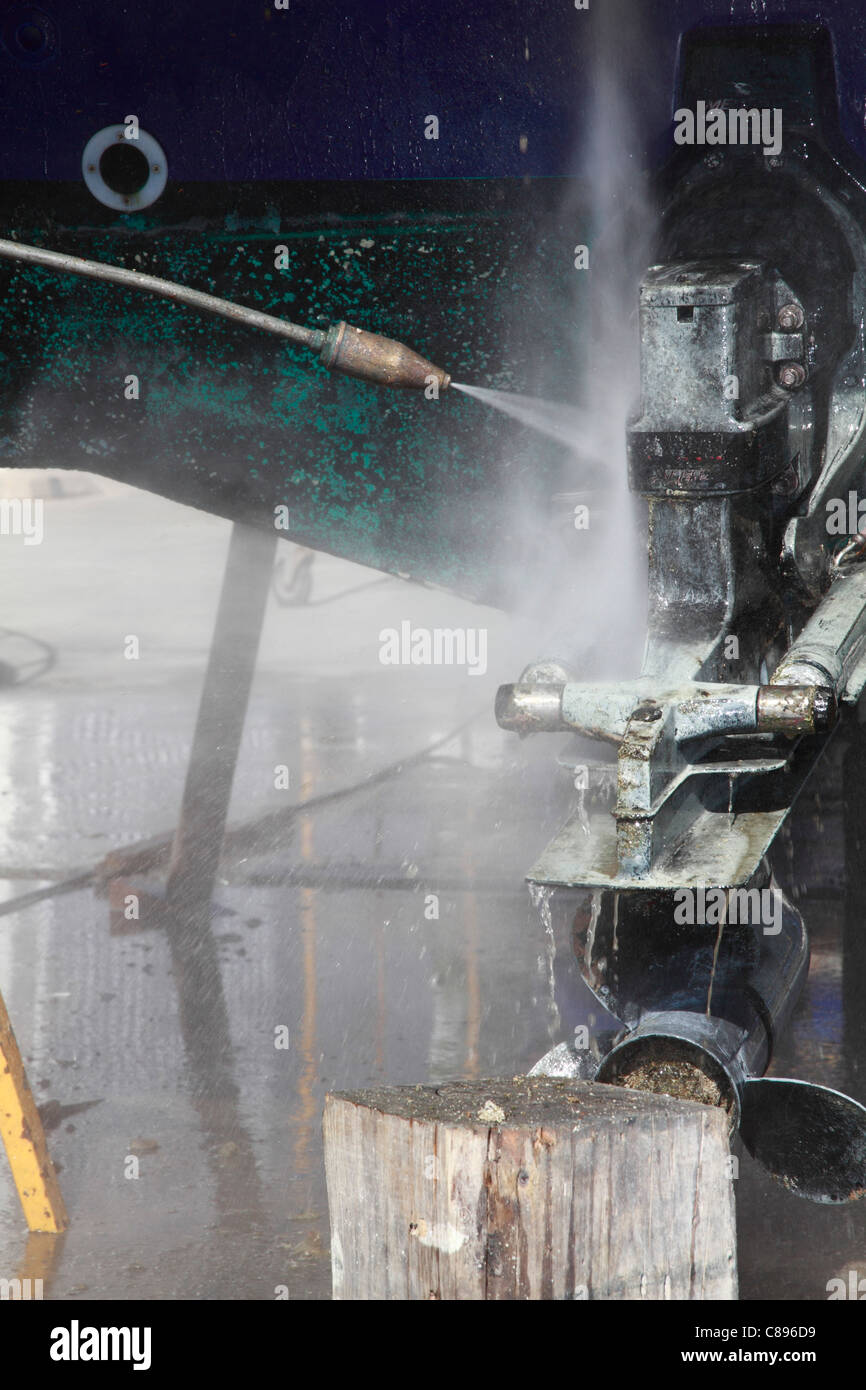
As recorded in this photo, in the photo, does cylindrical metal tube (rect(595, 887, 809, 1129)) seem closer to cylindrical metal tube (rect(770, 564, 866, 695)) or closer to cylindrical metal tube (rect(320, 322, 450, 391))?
cylindrical metal tube (rect(770, 564, 866, 695))

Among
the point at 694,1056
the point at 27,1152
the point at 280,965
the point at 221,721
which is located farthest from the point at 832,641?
the point at 221,721

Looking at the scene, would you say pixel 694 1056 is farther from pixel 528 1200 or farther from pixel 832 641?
pixel 832 641

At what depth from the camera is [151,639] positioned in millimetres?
9094

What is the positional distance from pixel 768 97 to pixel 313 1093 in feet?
8.14

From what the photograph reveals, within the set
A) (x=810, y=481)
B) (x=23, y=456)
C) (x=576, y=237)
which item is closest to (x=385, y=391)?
(x=576, y=237)

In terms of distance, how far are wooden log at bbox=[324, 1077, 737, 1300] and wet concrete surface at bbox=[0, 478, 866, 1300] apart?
977mm

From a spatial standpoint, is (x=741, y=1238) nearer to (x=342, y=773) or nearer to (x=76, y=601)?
(x=342, y=773)

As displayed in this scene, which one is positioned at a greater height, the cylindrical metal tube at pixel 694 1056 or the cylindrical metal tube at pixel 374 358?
the cylindrical metal tube at pixel 374 358

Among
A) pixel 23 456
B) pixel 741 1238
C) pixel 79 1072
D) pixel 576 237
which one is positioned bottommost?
pixel 741 1238

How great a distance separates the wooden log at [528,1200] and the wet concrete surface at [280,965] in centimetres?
98

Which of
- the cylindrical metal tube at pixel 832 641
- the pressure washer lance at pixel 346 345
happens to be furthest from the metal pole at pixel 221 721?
the cylindrical metal tube at pixel 832 641

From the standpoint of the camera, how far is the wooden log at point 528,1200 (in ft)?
6.63

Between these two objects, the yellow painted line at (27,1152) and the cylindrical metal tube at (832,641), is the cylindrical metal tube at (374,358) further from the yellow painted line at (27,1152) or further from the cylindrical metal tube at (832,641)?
the yellow painted line at (27,1152)

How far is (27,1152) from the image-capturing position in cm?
315
